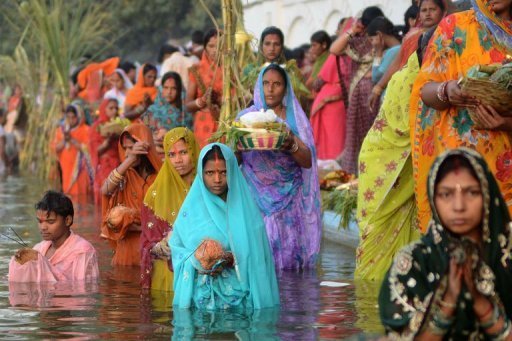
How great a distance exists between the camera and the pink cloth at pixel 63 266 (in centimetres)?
1039

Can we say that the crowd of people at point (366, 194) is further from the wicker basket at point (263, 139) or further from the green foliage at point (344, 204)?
the green foliage at point (344, 204)

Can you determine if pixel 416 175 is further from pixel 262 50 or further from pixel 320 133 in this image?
pixel 320 133

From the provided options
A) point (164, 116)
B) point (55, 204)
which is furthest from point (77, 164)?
point (55, 204)

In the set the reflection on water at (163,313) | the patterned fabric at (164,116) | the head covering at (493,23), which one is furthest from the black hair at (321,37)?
the head covering at (493,23)

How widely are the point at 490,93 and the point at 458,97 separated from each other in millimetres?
179

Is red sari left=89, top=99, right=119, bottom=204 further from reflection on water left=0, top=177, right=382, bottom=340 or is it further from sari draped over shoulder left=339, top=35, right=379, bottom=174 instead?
reflection on water left=0, top=177, right=382, bottom=340

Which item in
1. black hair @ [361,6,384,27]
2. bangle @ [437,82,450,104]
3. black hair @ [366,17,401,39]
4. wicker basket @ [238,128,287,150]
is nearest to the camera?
bangle @ [437,82,450,104]

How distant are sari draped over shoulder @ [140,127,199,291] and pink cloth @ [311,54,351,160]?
752 centimetres

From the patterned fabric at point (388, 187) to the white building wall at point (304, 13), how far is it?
9.07 m

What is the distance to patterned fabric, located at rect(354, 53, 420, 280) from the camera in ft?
32.6

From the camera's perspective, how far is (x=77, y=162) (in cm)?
2244

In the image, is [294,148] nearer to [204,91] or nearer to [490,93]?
[490,93]

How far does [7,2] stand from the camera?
36562mm

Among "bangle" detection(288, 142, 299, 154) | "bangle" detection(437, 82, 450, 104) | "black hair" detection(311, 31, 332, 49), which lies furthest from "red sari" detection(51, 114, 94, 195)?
"bangle" detection(437, 82, 450, 104)
